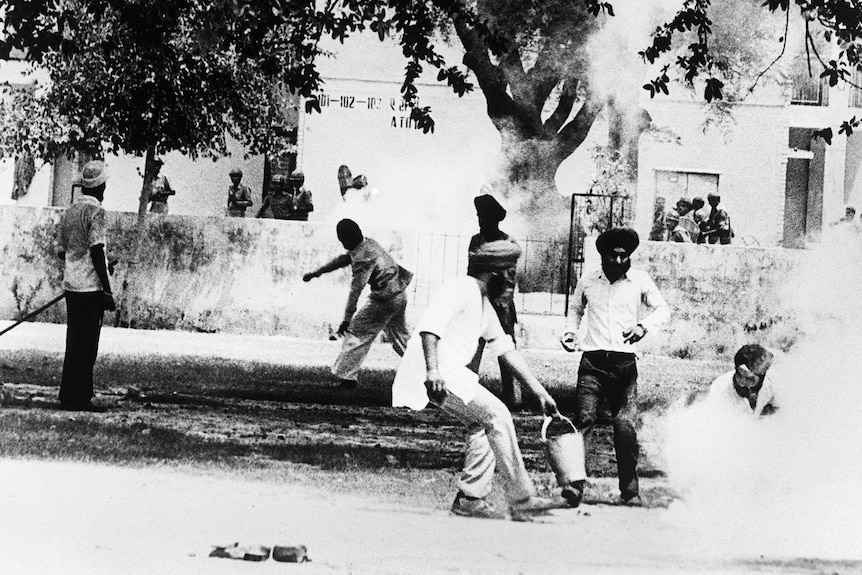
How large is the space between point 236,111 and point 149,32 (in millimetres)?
527

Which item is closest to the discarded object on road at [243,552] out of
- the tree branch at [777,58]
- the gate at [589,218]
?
the gate at [589,218]

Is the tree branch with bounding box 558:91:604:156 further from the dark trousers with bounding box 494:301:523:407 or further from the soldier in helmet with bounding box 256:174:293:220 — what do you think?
the soldier in helmet with bounding box 256:174:293:220

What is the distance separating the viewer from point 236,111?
5.40m

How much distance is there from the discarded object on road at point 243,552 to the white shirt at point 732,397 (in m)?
2.15

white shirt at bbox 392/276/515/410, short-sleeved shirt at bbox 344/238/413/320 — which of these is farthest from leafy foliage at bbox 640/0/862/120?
short-sleeved shirt at bbox 344/238/413/320

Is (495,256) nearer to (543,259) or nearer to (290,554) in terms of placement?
(543,259)

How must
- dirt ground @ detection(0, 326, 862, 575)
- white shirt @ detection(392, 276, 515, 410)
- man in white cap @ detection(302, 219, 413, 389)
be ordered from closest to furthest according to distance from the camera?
white shirt @ detection(392, 276, 515, 410), dirt ground @ detection(0, 326, 862, 575), man in white cap @ detection(302, 219, 413, 389)

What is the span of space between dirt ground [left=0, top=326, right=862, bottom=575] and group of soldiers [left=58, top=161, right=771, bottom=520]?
11cm

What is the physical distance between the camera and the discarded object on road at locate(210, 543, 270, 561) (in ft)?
16.4

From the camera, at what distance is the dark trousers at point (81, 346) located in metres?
5.49

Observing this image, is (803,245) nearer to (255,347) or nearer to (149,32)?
(255,347)

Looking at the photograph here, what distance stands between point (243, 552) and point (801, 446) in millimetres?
2592

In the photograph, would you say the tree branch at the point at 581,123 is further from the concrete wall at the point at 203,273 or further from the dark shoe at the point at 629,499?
the dark shoe at the point at 629,499

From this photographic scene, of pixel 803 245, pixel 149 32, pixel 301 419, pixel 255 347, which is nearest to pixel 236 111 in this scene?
pixel 149 32
